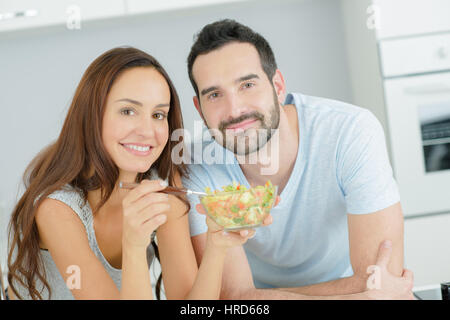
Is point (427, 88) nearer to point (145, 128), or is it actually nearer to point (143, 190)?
point (145, 128)

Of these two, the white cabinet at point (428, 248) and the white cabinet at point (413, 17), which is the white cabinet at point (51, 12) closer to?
the white cabinet at point (413, 17)

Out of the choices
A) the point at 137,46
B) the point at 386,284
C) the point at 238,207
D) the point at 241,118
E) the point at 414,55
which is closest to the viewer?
the point at 238,207

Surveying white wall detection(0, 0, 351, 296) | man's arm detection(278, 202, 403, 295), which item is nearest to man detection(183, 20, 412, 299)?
man's arm detection(278, 202, 403, 295)

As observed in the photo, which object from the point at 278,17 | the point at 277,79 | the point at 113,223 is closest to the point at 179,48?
the point at 278,17

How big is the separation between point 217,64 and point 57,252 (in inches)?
24.2

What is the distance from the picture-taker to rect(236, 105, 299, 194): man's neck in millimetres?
1313

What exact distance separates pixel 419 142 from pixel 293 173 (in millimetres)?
1012

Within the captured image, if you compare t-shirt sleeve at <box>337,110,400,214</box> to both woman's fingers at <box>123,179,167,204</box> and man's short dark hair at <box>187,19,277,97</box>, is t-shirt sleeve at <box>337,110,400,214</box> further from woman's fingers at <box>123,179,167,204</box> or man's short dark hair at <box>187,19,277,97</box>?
woman's fingers at <box>123,179,167,204</box>

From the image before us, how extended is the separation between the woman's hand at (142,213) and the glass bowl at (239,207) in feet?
0.29

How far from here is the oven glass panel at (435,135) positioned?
2.02m

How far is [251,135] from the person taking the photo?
122 cm

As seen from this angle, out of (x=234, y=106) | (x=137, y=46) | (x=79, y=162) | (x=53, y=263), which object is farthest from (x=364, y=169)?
(x=137, y=46)

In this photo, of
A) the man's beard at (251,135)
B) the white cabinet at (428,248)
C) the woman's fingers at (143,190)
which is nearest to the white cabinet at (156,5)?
the man's beard at (251,135)
